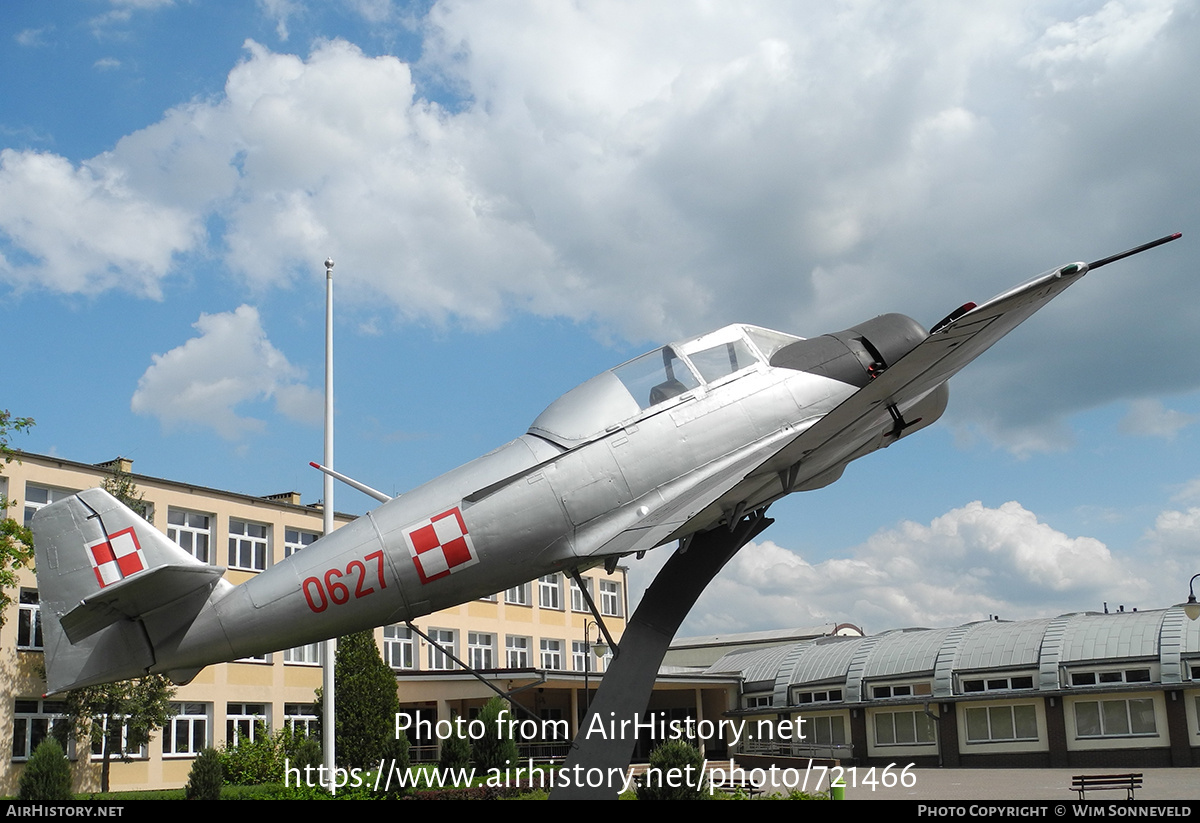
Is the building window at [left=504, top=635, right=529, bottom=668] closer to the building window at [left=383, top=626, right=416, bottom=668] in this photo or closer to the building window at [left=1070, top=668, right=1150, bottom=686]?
the building window at [left=383, top=626, right=416, bottom=668]

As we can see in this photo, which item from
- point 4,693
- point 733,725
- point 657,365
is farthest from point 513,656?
point 657,365

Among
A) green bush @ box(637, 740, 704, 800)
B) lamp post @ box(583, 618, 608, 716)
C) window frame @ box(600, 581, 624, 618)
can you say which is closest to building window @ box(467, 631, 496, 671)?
lamp post @ box(583, 618, 608, 716)

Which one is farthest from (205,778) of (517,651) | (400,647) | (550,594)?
(550,594)

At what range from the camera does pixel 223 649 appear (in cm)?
1023

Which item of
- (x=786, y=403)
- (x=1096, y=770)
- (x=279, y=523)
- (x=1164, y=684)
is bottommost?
(x=1096, y=770)

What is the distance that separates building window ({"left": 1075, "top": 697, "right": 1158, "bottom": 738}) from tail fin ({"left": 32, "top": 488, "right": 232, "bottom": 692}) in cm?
3609

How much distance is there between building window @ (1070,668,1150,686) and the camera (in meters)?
36.9

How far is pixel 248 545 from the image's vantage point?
37844 mm

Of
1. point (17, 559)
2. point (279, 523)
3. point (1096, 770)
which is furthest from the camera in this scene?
point (279, 523)

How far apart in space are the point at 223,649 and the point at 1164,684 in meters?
35.7

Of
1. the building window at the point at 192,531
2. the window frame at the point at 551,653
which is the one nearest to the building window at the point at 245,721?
the building window at the point at 192,531

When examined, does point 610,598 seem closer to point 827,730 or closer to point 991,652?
point 827,730

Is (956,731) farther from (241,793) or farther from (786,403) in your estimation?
(786,403)

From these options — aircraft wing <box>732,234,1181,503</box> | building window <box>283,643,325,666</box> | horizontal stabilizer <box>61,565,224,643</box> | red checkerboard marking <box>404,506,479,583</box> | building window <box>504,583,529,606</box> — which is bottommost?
horizontal stabilizer <box>61,565,224,643</box>
